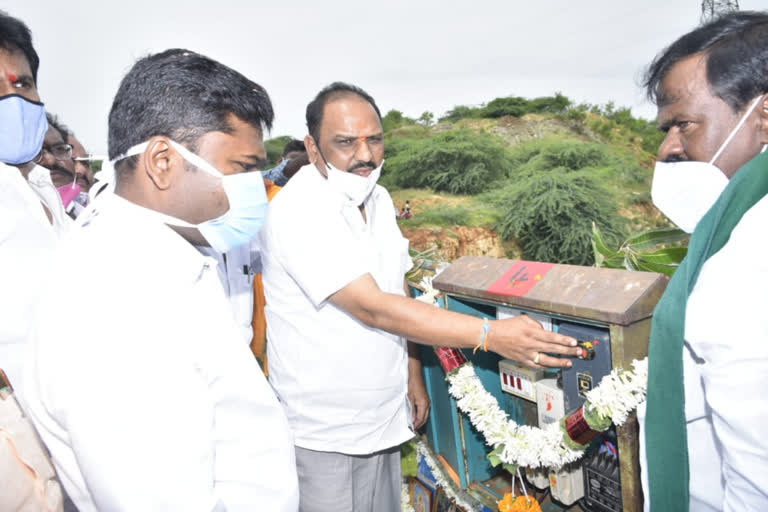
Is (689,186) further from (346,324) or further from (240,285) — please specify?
(240,285)

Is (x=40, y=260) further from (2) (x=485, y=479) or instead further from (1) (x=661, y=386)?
(2) (x=485, y=479)

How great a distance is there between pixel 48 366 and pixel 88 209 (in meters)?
0.53

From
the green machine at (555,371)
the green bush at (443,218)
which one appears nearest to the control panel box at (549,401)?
the green machine at (555,371)

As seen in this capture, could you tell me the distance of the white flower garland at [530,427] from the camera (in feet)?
5.49

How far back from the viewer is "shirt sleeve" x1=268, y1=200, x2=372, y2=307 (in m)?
1.96

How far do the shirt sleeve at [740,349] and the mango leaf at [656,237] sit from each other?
1068 mm

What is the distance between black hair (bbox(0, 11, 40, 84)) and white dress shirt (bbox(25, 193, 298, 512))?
120cm

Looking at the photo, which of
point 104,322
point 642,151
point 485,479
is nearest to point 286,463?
point 104,322

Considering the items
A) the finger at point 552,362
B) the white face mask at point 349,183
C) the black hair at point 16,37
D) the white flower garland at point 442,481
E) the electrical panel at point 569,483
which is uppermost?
the black hair at point 16,37

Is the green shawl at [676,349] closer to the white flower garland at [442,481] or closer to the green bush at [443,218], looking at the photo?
the white flower garland at [442,481]

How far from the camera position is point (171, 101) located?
135 cm

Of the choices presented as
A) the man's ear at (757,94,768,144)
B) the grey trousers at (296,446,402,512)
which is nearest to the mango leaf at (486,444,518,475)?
the grey trousers at (296,446,402,512)

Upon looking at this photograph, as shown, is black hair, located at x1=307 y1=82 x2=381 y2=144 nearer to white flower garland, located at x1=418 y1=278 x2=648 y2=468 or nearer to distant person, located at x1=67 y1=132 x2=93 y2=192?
white flower garland, located at x1=418 y1=278 x2=648 y2=468

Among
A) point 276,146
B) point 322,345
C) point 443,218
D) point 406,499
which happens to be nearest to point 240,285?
point 322,345
